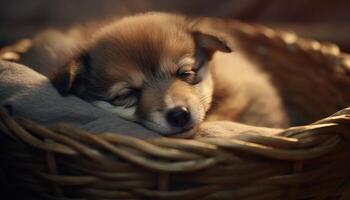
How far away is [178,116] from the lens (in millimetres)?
1221

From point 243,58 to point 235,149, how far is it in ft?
3.49

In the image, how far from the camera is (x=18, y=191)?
1.25 metres

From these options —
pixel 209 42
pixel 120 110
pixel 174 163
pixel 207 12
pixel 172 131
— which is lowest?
pixel 174 163

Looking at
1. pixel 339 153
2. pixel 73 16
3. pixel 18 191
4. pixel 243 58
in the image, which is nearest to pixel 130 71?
pixel 18 191

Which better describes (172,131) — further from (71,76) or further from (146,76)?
(71,76)

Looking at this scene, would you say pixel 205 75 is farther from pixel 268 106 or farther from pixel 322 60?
pixel 322 60

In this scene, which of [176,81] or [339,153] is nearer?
[339,153]

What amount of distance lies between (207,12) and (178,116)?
159 cm

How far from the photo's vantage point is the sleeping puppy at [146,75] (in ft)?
4.13

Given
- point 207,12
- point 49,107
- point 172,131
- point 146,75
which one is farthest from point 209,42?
point 207,12

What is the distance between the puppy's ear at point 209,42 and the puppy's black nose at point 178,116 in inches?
12.4

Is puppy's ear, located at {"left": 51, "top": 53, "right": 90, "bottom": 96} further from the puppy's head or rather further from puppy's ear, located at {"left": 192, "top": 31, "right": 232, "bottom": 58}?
puppy's ear, located at {"left": 192, "top": 31, "right": 232, "bottom": 58}

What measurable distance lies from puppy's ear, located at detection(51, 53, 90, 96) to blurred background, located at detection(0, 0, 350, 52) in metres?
1.04

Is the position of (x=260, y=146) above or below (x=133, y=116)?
below
